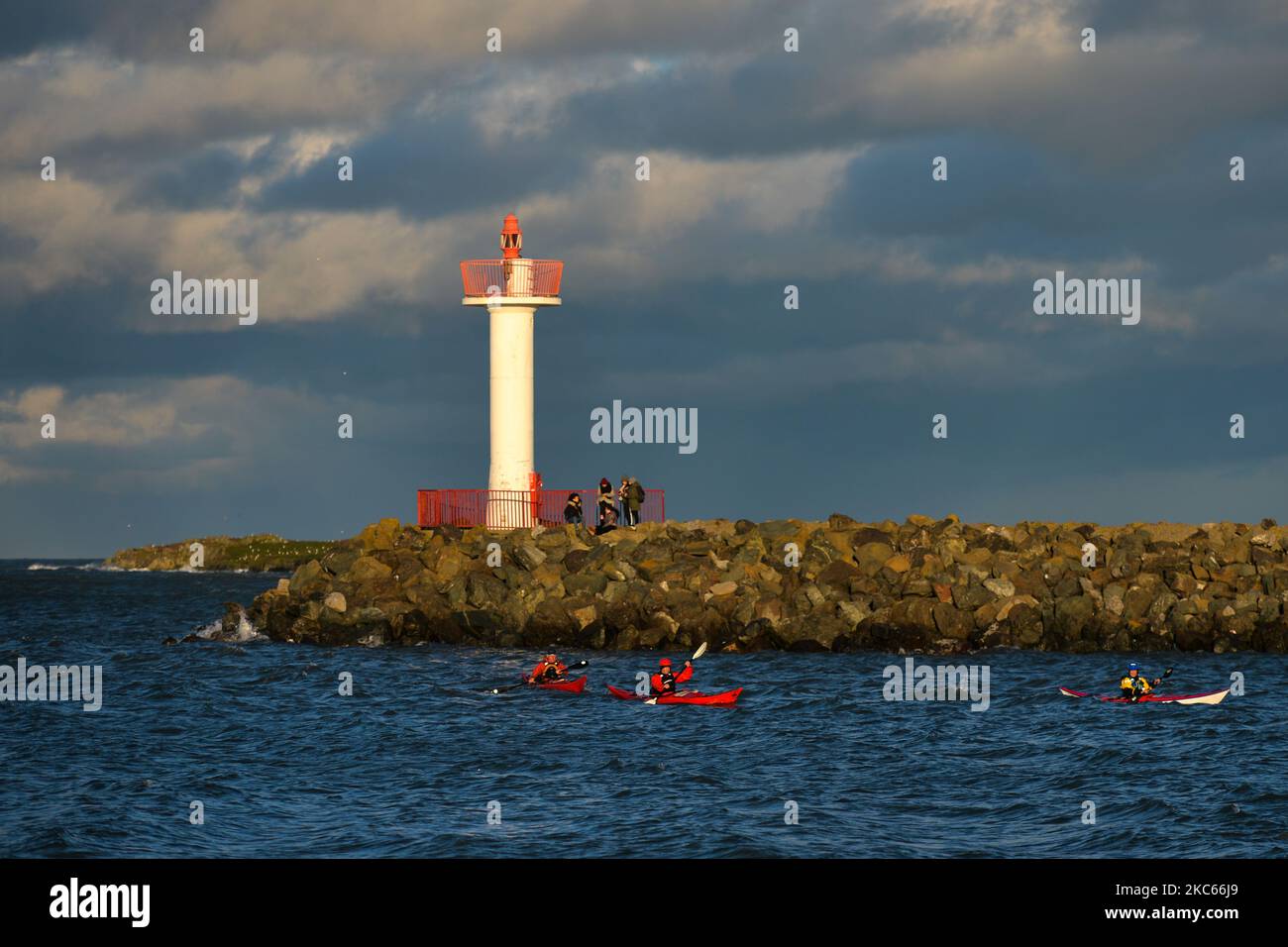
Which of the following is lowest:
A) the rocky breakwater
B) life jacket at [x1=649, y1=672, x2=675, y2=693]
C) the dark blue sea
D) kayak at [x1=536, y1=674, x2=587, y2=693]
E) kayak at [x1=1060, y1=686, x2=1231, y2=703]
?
the dark blue sea

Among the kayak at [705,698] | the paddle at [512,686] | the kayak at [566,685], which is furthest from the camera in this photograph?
the paddle at [512,686]

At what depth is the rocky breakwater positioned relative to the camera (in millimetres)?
43219

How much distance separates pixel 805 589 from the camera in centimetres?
4478

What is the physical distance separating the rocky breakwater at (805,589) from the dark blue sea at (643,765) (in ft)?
4.39

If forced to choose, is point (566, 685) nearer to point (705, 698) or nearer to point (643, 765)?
point (705, 698)

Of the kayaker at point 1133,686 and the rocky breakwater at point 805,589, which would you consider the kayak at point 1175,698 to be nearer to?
the kayaker at point 1133,686

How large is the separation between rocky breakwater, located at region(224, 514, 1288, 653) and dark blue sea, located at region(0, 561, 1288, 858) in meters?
1.34

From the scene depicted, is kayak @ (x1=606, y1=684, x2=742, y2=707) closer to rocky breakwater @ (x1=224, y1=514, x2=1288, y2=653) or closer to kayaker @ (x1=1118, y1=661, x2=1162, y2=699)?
kayaker @ (x1=1118, y1=661, x2=1162, y2=699)

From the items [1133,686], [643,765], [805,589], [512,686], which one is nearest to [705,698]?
[512,686]

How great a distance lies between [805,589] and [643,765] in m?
18.3

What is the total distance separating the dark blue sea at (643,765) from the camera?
2166 cm

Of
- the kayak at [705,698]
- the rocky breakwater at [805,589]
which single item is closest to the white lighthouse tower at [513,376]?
the rocky breakwater at [805,589]

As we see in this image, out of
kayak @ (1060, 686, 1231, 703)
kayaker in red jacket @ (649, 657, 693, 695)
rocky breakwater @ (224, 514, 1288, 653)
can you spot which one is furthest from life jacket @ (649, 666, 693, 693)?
kayak @ (1060, 686, 1231, 703)
